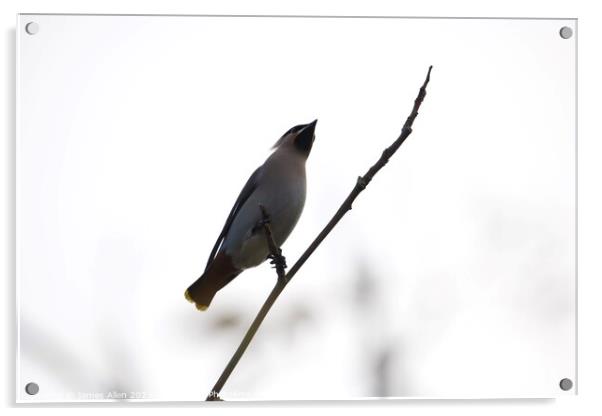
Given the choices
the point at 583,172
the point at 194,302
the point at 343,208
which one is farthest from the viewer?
the point at 583,172

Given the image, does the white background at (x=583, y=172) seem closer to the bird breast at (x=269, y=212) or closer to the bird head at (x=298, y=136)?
the bird head at (x=298, y=136)

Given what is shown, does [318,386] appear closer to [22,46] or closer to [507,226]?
[507,226]

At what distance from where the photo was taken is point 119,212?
2545 mm

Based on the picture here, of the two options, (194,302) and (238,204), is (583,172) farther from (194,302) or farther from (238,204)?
(194,302)

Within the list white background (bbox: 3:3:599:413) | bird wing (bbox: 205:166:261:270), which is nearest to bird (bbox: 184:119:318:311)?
bird wing (bbox: 205:166:261:270)

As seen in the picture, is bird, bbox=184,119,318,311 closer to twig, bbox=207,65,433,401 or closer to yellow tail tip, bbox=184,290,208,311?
yellow tail tip, bbox=184,290,208,311

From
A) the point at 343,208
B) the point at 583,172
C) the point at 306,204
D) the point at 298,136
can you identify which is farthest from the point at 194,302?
the point at 583,172

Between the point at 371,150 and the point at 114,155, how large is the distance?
2.49 feet

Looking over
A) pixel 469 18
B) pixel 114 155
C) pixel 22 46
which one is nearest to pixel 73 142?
pixel 114 155

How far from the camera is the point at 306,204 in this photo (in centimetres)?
258

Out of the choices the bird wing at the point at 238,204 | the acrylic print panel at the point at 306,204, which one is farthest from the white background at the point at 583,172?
the bird wing at the point at 238,204

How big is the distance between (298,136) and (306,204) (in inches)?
8.2

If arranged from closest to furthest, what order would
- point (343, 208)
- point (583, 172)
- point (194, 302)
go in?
point (343, 208) → point (194, 302) → point (583, 172)

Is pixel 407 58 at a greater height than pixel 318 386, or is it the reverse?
pixel 407 58
